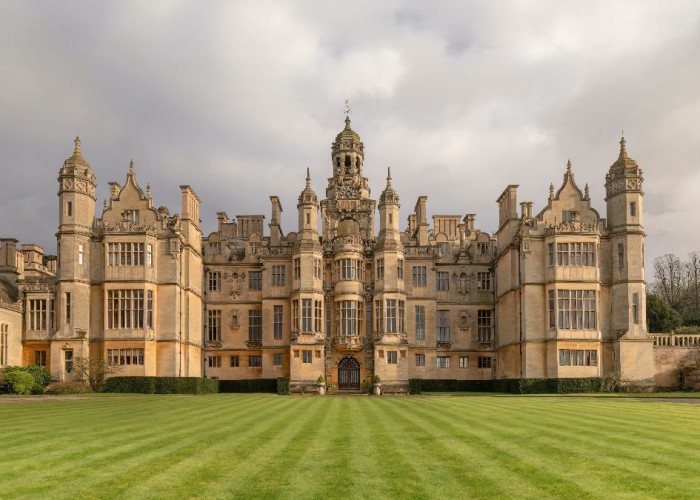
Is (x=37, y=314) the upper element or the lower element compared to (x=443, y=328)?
upper

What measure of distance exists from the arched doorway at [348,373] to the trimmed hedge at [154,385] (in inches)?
502

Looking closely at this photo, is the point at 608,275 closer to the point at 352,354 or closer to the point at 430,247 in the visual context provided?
the point at 430,247

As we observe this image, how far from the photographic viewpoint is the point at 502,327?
55.0 metres

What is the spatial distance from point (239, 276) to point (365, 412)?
33.6 metres

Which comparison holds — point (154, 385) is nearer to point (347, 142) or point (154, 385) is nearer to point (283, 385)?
point (283, 385)

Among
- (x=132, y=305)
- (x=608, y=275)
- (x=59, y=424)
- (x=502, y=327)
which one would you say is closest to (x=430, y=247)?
(x=502, y=327)

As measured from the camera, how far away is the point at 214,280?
57906 millimetres

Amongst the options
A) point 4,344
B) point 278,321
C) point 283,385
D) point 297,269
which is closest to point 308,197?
point 297,269

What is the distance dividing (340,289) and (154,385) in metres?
15.5

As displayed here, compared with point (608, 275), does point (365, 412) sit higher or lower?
lower

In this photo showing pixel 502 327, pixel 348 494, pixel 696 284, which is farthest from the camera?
pixel 696 284

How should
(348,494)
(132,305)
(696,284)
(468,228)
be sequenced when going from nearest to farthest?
(348,494), (132,305), (468,228), (696,284)

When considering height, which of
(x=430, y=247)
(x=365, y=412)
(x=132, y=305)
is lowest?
(x=365, y=412)

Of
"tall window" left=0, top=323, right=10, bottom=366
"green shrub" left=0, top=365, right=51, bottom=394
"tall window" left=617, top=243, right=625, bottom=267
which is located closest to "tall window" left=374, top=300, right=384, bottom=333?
"tall window" left=617, top=243, right=625, bottom=267
